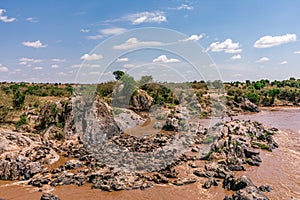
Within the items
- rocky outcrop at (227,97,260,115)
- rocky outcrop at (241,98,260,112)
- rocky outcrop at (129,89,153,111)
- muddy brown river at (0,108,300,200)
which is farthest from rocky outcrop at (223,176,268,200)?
rocky outcrop at (241,98,260,112)

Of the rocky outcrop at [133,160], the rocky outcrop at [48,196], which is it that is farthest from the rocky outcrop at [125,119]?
the rocky outcrop at [48,196]

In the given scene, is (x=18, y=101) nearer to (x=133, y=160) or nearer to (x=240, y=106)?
(x=133, y=160)

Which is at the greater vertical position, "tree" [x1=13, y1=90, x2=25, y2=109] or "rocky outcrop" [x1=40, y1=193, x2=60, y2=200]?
"tree" [x1=13, y1=90, x2=25, y2=109]

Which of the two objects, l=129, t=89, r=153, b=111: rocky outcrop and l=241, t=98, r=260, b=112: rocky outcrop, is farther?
l=241, t=98, r=260, b=112: rocky outcrop

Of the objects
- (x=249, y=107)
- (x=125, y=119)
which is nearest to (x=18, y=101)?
(x=125, y=119)

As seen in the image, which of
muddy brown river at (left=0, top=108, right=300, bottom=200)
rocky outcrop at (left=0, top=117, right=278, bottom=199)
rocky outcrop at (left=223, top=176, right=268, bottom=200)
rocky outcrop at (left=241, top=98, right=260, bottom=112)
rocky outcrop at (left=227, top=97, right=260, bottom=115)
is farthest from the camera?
rocky outcrop at (left=241, top=98, right=260, bottom=112)

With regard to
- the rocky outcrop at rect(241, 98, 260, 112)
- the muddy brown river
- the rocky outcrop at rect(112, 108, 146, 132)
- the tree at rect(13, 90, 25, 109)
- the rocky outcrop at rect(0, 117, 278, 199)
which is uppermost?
the tree at rect(13, 90, 25, 109)

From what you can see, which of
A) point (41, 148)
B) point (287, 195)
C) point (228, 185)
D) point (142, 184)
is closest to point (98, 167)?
point (142, 184)

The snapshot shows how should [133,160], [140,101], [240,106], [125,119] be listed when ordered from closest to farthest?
1. [133,160]
2. [125,119]
3. [140,101]
4. [240,106]

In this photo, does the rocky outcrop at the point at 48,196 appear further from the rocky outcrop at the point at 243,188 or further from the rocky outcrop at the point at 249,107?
the rocky outcrop at the point at 249,107

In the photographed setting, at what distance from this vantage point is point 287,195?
35.0 ft

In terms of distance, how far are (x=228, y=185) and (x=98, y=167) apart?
614 centimetres

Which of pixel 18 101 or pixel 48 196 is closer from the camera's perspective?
pixel 48 196

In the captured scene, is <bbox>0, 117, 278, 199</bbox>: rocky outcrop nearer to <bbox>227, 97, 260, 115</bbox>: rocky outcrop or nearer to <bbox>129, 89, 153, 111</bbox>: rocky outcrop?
<bbox>129, 89, 153, 111</bbox>: rocky outcrop
